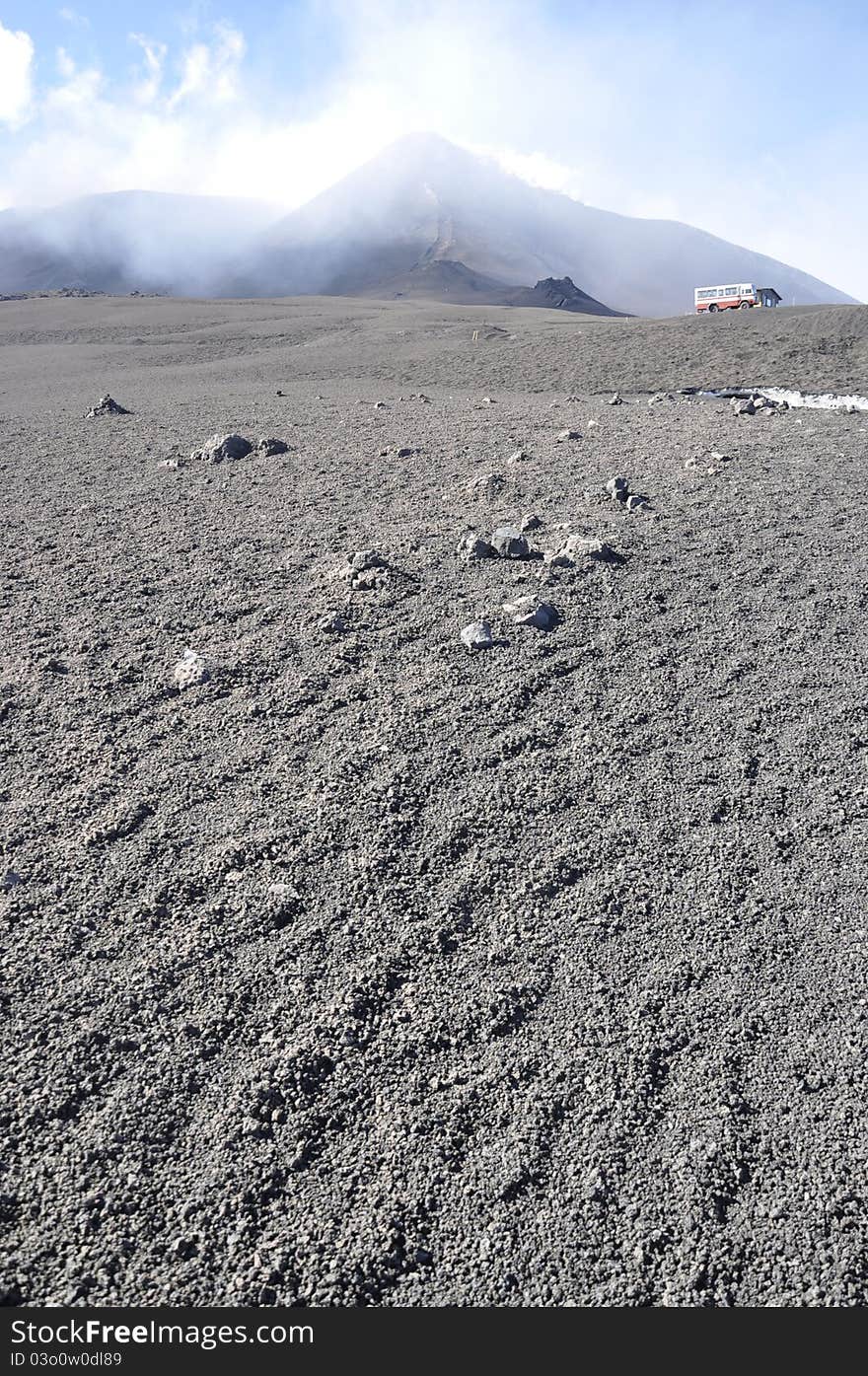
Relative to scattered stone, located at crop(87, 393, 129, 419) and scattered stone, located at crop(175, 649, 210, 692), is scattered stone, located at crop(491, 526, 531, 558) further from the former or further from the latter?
scattered stone, located at crop(87, 393, 129, 419)

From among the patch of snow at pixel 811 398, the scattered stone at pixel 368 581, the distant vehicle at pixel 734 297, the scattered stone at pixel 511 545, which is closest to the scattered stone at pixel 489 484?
the scattered stone at pixel 511 545

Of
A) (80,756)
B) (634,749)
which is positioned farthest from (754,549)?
(80,756)

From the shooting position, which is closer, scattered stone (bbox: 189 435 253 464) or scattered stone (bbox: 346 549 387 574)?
scattered stone (bbox: 346 549 387 574)

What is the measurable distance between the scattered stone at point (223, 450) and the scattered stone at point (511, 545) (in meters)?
3.71

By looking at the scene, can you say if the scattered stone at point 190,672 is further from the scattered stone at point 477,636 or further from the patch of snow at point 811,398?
the patch of snow at point 811,398

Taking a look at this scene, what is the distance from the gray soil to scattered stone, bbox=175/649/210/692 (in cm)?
10

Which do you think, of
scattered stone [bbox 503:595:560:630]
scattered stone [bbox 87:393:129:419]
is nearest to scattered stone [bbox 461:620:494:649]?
scattered stone [bbox 503:595:560:630]

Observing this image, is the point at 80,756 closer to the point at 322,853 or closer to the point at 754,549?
the point at 322,853

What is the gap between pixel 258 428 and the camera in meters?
9.82

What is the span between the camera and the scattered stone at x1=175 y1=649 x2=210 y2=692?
172 inches

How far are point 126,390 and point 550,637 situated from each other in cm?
1221

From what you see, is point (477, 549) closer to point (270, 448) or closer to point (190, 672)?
point (190, 672)

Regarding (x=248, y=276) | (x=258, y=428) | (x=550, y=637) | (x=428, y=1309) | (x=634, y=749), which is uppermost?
(x=248, y=276)

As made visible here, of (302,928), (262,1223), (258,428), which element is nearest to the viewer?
(262,1223)
